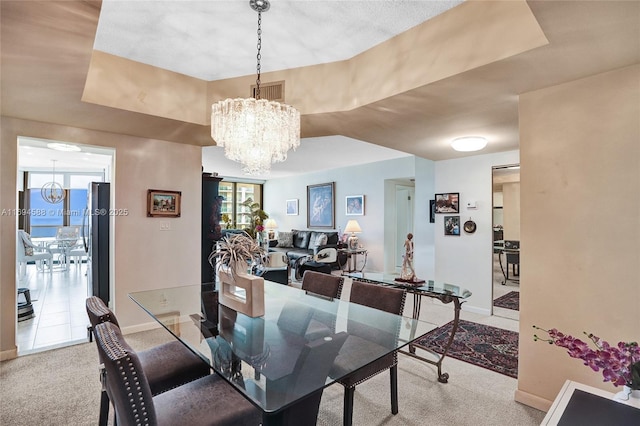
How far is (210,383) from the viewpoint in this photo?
1.56m

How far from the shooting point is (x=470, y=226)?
4609mm

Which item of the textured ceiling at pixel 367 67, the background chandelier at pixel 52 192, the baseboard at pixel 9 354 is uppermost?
the textured ceiling at pixel 367 67

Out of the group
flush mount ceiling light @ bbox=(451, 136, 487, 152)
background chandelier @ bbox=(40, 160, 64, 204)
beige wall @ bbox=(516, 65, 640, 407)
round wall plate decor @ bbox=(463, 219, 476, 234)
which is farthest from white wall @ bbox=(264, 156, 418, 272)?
background chandelier @ bbox=(40, 160, 64, 204)

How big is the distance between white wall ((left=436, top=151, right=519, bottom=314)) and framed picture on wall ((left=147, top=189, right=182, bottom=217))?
3.79 meters

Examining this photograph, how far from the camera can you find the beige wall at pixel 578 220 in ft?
6.22

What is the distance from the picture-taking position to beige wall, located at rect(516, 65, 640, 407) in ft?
6.22

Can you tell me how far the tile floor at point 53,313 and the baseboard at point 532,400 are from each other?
405 cm

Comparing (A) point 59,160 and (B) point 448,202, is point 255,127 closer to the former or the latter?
(B) point 448,202

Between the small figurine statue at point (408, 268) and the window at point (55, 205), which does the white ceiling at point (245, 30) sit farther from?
the window at point (55, 205)

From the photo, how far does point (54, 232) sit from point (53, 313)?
19.1 ft

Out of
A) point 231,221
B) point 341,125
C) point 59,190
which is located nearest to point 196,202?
point 341,125

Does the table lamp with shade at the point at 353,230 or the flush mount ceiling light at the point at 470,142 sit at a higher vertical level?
the flush mount ceiling light at the point at 470,142

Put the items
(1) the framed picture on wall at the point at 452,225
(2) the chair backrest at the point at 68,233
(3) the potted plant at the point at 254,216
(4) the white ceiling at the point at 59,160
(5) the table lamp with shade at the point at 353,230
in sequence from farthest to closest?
(3) the potted plant at the point at 254,216 < (2) the chair backrest at the point at 68,233 < (5) the table lamp with shade at the point at 353,230 < (4) the white ceiling at the point at 59,160 < (1) the framed picture on wall at the point at 452,225

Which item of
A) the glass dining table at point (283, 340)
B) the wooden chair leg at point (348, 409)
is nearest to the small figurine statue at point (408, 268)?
the glass dining table at point (283, 340)
